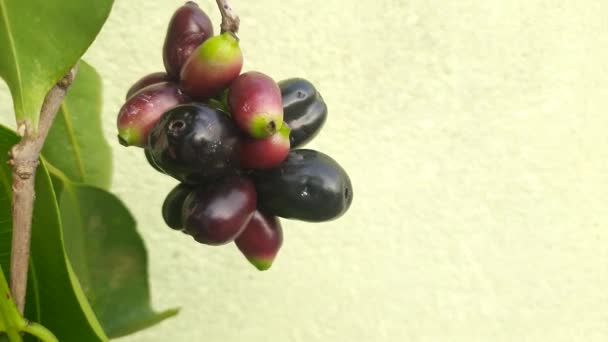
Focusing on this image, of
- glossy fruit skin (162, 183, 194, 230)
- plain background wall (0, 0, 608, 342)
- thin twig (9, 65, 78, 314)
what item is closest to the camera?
thin twig (9, 65, 78, 314)

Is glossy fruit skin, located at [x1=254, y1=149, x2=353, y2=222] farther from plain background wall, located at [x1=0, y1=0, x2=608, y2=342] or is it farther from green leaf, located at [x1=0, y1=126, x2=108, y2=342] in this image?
plain background wall, located at [x1=0, y1=0, x2=608, y2=342]

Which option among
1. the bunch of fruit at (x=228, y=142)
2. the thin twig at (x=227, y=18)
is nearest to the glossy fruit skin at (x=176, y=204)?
the bunch of fruit at (x=228, y=142)

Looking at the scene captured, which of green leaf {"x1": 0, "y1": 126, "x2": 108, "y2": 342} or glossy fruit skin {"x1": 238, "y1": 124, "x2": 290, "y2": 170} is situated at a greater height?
glossy fruit skin {"x1": 238, "y1": 124, "x2": 290, "y2": 170}

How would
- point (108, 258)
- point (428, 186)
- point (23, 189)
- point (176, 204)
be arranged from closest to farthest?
point (23, 189), point (176, 204), point (108, 258), point (428, 186)

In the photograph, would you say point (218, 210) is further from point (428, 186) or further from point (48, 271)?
point (428, 186)

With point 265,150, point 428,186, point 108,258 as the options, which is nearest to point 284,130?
point 265,150

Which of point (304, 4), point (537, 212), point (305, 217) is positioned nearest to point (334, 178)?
point (305, 217)

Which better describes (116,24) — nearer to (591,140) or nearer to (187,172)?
(187,172)

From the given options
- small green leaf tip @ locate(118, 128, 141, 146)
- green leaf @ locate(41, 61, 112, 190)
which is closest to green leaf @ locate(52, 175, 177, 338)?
green leaf @ locate(41, 61, 112, 190)

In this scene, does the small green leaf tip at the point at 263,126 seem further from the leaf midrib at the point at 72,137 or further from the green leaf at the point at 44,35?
the leaf midrib at the point at 72,137
